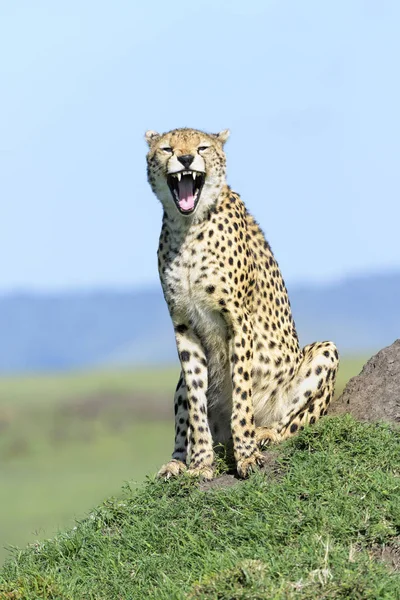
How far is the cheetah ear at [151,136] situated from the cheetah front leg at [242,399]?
1.25 metres

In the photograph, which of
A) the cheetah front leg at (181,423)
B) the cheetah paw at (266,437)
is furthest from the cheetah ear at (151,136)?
the cheetah paw at (266,437)

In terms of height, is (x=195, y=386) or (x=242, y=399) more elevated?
(x=195, y=386)

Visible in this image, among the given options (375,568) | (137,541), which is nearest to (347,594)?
(375,568)

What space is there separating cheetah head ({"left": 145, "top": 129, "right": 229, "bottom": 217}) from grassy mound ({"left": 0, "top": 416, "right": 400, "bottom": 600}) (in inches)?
61.6

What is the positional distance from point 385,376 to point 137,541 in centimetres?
217

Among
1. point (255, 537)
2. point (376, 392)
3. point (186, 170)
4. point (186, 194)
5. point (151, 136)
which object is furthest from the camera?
point (376, 392)

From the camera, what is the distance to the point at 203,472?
684cm

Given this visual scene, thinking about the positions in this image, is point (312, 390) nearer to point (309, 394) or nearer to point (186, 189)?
point (309, 394)

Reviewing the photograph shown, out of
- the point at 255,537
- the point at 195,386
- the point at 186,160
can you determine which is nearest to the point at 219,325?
the point at 195,386

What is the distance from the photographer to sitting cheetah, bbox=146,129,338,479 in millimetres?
6812

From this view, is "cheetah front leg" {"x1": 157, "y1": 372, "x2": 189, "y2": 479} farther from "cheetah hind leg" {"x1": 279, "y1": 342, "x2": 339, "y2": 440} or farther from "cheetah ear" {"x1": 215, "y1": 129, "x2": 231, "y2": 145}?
"cheetah ear" {"x1": 215, "y1": 129, "x2": 231, "y2": 145}

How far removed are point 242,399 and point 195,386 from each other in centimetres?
34

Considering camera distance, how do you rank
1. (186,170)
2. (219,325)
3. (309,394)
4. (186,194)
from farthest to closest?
(309,394)
(219,325)
(186,194)
(186,170)

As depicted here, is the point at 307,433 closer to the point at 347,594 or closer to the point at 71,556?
the point at 71,556
